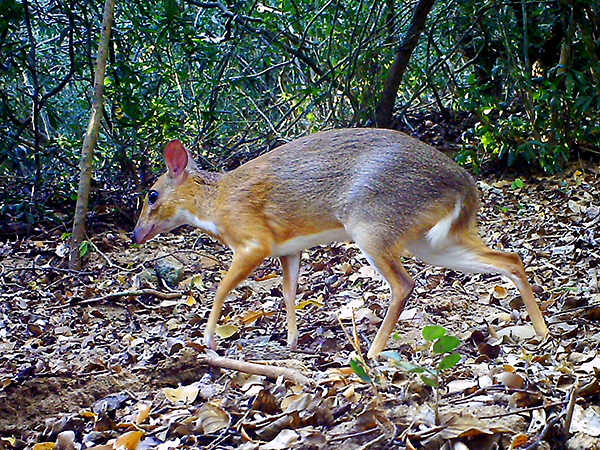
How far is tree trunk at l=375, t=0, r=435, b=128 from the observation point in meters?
7.65

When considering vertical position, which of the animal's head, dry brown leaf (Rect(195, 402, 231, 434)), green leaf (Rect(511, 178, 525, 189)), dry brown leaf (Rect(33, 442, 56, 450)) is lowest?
green leaf (Rect(511, 178, 525, 189))

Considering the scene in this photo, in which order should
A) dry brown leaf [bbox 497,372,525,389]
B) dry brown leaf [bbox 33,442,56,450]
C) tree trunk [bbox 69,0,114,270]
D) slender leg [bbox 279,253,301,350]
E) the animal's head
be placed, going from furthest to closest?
tree trunk [bbox 69,0,114,270], the animal's head, slender leg [bbox 279,253,301,350], dry brown leaf [bbox 33,442,56,450], dry brown leaf [bbox 497,372,525,389]

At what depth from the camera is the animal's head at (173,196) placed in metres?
4.59

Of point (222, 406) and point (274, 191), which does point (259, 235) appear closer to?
point (274, 191)

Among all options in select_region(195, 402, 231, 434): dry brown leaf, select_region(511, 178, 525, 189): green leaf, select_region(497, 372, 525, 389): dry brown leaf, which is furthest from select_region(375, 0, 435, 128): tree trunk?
select_region(195, 402, 231, 434): dry brown leaf

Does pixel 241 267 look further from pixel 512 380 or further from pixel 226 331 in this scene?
pixel 512 380

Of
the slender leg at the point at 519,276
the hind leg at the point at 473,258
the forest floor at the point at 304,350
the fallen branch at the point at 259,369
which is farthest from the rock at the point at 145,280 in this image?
the slender leg at the point at 519,276

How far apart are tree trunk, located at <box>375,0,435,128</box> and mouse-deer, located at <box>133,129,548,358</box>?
383 cm

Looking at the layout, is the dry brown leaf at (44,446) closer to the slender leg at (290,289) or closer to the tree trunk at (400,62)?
the slender leg at (290,289)

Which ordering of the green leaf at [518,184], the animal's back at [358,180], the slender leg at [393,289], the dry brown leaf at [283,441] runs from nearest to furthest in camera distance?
the dry brown leaf at [283,441], the slender leg at [393,289], the animal's back at [358,180], the green leaf at [518,184]

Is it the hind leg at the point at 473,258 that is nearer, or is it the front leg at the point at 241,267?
the hind leg at the point at 473,258

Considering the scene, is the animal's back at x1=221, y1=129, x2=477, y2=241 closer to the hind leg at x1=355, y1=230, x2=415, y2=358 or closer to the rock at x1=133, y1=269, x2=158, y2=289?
the hind leg at x1=355, y1=230, x2=415, y2=358

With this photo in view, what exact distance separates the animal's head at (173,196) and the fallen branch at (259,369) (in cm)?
128

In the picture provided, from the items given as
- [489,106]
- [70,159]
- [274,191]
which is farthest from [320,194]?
[70,159]
